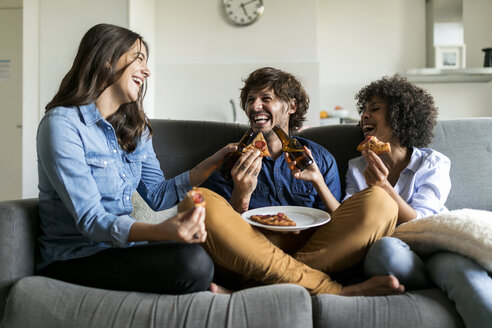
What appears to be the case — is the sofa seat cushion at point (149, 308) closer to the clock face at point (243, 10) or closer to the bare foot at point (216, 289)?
the bare foot at point (216, 289)

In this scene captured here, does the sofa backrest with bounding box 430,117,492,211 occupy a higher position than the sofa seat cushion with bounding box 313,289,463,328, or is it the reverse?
the sofa backrest with bounding box 430,117,492,211

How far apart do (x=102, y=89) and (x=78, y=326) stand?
0.69m

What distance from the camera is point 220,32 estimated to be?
13.0 feet

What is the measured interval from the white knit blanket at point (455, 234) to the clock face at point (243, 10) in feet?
10.1

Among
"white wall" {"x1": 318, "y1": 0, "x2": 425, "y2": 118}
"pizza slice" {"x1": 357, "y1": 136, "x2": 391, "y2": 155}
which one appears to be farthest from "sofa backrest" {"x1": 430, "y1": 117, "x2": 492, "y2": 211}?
"white wall" {"x1": 318, "y1": 0, "x2": 425, "y2": 118}

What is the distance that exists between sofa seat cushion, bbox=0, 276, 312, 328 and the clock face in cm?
333

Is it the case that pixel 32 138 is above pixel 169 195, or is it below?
above

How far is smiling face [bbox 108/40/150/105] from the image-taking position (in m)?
1.26

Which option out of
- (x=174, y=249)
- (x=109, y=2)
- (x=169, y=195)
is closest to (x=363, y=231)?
(x=174, y=249)

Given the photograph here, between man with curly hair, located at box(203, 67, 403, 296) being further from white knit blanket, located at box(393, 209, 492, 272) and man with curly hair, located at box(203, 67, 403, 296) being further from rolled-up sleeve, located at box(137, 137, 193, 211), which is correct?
rolled-up sleeve, located at box(137, 137, 193, 211)

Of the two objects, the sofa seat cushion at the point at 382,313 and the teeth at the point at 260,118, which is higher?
the teeth at the point at 260,118

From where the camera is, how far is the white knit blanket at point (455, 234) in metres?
1.07

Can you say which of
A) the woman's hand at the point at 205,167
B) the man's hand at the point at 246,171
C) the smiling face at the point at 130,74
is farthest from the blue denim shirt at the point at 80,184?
the man's hand at the point at 246,171

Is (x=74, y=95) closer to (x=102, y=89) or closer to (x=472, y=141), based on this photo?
(x=102, y=89)
